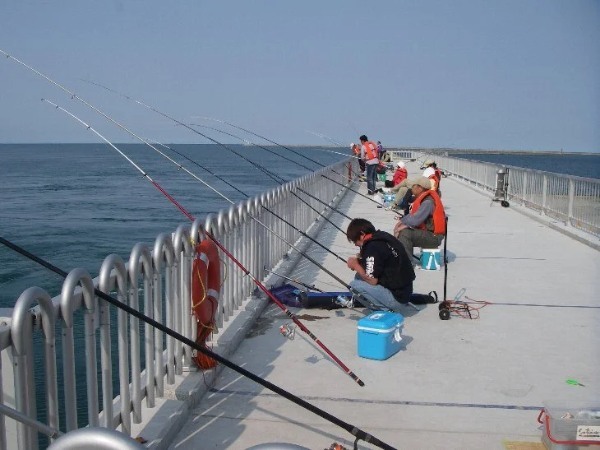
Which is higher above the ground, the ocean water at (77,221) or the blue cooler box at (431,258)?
the blue cooler box at (431,258)

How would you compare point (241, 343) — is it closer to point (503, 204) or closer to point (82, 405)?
point (82, 405)

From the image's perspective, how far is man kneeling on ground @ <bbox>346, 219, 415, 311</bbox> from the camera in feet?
20.0

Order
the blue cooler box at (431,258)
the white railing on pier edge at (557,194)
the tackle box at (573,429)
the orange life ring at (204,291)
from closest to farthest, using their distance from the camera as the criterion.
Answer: the tackle box at (573,429)
the orange life ring at (204,291)
the blue cooler box at (431,258)
the white railing on pier edge at (557,194)

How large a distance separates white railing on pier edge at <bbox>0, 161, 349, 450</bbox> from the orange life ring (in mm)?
56

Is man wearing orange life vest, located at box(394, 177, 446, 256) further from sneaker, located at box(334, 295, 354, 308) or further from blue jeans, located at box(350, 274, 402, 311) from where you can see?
blue jeans, located at box(350, 274, 402, 311)

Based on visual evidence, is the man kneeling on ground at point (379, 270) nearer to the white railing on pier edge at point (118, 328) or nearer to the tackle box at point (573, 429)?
the white railing on pier edge at point (118, 328)

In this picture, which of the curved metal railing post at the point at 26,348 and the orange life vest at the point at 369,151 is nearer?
the curved metal railing post at the point at 26,348

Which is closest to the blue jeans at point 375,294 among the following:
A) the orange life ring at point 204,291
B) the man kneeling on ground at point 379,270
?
the man kneeling on ground at point 379,270

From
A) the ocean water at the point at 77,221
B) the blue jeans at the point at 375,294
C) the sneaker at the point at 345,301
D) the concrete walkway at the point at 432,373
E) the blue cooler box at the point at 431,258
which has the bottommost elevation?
the ocean water at the point at 77,221

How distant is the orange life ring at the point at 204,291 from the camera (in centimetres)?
465

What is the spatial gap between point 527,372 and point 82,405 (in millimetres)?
4113

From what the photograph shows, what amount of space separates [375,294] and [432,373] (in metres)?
1.21

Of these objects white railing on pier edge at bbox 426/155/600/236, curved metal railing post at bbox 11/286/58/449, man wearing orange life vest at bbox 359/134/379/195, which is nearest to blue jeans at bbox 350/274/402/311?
curved metal railing post at bbox 11/286/58/449

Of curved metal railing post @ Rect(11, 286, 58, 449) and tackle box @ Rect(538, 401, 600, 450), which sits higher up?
curved metal railing post @ Rect(11, 286, 58, 449)
